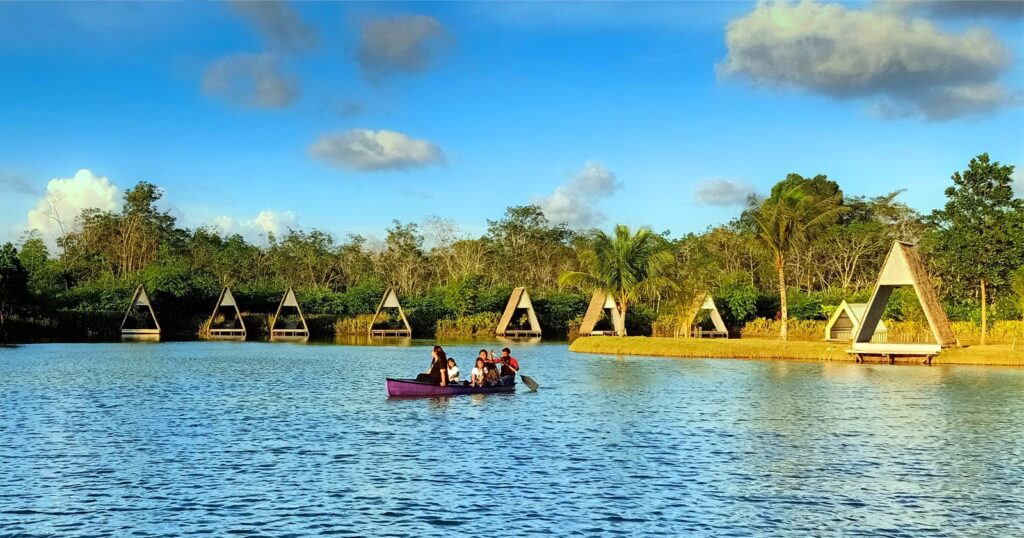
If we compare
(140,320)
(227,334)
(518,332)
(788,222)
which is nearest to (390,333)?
(518,332)

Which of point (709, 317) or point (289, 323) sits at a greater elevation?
point (709, 317)

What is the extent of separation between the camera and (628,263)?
176 feet

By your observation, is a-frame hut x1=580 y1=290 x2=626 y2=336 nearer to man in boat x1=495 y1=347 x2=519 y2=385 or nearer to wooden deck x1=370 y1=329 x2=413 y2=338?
wooden deck x1=370 y1=329 x2=413 y2=338

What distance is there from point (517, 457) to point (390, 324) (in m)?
54.6

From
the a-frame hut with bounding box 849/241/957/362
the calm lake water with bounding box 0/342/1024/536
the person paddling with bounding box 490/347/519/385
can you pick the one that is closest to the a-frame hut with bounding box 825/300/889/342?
the a-frame hut with bounding box 849/241/957/362

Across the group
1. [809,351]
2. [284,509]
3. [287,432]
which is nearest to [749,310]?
[809,351]

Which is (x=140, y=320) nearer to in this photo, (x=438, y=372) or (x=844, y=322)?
(x=438, y=372)

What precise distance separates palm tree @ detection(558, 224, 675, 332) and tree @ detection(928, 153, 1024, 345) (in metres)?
14.8

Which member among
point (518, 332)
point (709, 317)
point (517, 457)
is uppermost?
point (709, 317)

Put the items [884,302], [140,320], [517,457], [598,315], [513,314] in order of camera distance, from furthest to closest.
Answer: [513,314], [140,320], [598,315], [884,302], [517,457]

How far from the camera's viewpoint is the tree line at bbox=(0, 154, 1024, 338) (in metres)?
49.9

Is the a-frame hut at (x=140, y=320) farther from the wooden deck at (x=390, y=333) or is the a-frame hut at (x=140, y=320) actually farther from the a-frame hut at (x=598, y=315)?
the a-frame hut at (x=598, y=315)

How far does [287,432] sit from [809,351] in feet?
99.4

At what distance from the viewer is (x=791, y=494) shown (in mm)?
16219
